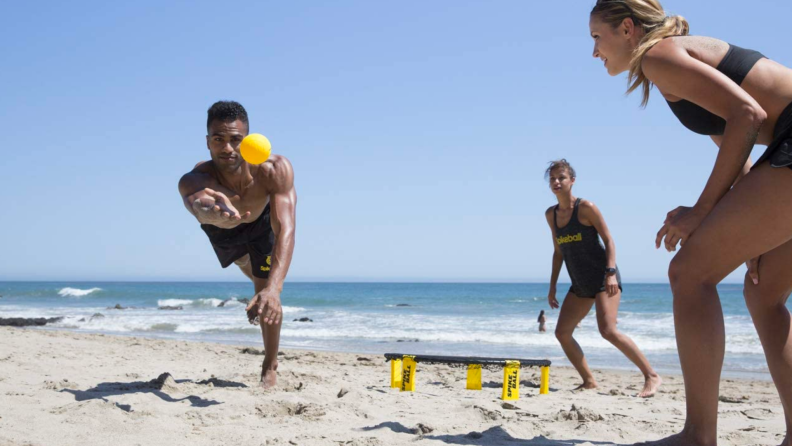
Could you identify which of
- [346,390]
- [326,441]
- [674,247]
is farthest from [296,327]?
[674,247]

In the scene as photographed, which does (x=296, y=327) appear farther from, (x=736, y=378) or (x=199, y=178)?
(x=199, y=178)

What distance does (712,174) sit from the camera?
237cm

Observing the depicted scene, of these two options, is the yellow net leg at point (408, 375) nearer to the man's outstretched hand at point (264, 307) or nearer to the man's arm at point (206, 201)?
the man's arm at point (206, 201)

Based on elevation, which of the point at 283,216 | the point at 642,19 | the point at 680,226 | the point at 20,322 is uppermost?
the point at 642,19

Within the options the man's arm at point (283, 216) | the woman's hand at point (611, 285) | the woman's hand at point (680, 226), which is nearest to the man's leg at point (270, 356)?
the man's arm at point (283, 216)

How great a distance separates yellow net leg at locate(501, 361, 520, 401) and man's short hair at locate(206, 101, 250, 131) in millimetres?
2740

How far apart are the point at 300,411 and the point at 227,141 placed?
1949mm

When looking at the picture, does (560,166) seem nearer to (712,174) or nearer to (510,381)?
(510,381)

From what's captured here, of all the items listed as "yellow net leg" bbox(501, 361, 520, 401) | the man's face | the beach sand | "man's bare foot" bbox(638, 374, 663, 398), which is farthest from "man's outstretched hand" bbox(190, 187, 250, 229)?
"man's bare foot" bbox(638, 374, 663, 398)

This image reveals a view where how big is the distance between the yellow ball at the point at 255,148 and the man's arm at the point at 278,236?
0.28m

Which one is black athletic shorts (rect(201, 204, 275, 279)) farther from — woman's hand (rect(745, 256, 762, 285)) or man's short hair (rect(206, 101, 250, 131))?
woman's hand (rect(745, 256, 762, 285))

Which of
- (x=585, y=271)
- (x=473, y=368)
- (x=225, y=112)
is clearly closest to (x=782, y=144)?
(x=225, y=112)

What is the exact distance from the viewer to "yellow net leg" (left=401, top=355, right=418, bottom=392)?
5.22 metres

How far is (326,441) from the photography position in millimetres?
3127
